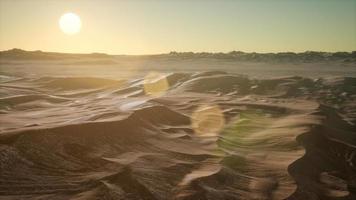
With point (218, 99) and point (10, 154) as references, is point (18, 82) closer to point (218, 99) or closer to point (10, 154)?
point (218, 99)

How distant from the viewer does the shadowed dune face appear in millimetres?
4281

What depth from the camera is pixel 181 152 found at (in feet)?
18.8

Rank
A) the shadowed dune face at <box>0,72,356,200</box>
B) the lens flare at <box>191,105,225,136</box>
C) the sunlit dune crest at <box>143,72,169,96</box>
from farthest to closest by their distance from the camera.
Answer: the sunlit dune crest at <box>143,72,169,96</box>
the lens flare at <box>191,105,225,136</box>
the shadowed dune face at <box>0,72,356,200</box>

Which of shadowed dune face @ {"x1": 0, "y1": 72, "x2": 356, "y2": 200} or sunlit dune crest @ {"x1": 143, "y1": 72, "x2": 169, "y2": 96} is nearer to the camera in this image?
shadowed dune face @ {"x1": 0, "y1": 72, "x2": 356, "y2": 200}

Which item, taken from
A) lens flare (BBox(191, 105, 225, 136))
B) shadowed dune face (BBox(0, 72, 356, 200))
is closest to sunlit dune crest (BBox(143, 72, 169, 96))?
shadowed dune face (BBox(0, 72, 356, 200))

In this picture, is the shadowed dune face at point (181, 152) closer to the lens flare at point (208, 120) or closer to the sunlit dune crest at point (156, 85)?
the lens flare at point (208, 120)

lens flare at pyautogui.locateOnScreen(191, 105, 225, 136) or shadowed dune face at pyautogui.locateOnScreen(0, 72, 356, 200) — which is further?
lens flare at pyautogui.locateOnScreen(191, 105, 225, 136)

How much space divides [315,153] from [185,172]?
7.93ft

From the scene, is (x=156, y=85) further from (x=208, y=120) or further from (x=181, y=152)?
(x=181, y=152)

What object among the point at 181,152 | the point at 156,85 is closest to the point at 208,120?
the point at 181,152

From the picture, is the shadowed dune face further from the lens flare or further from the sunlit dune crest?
the sunlit dune crest

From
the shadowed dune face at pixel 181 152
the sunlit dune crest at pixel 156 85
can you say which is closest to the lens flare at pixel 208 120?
the shadowed dune face at pixel 181 152

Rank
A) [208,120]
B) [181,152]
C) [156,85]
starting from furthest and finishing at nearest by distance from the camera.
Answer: [156,85] < [208,120] < [181,152]

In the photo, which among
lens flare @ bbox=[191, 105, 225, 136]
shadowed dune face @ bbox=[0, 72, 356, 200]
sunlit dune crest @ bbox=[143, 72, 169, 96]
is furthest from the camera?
sunlit dune crest @ bbox=[143, 72, 169, 96]
